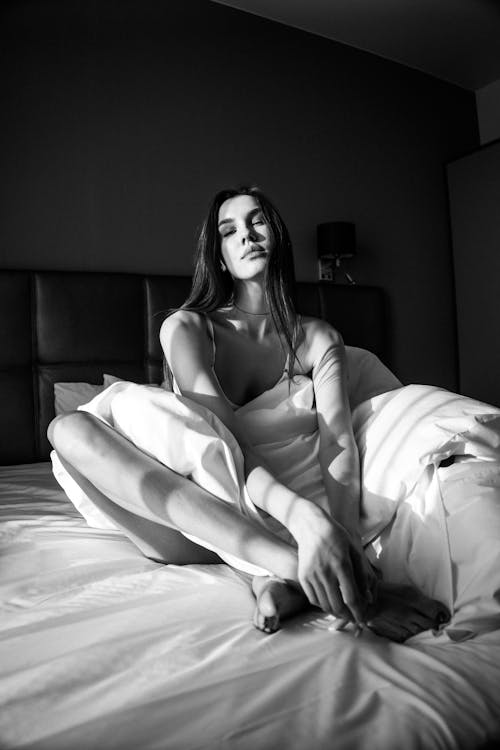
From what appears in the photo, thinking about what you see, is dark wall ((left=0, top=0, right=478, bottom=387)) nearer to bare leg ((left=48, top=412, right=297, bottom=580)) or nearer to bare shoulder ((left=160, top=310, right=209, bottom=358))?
bare shoulder ((left=160, top=310, right=209, bottom=358))

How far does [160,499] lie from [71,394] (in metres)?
1.41

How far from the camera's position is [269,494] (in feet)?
3.27

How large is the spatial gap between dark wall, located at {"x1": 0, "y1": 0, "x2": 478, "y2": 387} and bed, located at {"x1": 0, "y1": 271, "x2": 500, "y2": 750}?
1.80 meters

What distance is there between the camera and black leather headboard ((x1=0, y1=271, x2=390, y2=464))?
232cm

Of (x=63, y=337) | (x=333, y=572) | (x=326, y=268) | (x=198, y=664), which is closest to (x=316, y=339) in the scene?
(x=333, y=572)

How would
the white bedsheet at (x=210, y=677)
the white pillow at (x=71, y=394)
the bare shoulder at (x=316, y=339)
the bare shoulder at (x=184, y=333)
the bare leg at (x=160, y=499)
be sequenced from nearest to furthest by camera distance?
the white bedsheet at (x=210, y=677), the bare leg at (x=160, y=499), the bare shoulder at (x=184, y=333), the bare shoulder at (x=316, y=339), the white pillow at (x=71, y=394)

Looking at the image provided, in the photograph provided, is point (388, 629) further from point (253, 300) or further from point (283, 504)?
point (253, 300)

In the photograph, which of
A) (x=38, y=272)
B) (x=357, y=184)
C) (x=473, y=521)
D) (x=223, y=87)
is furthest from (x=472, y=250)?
(x=473, y=521)

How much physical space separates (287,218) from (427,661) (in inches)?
111

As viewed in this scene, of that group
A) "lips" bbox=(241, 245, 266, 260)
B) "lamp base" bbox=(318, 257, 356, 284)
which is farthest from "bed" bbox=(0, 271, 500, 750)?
"lamp base" bbox=(318, 257, 356, 284)

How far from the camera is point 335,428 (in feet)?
4.25

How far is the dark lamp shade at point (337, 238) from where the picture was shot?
3107 millimetres

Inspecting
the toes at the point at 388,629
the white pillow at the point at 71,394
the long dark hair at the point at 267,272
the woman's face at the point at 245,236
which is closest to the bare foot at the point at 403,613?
the toes at the point at 388,629

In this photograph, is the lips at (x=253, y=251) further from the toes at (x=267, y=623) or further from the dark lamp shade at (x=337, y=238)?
the dark lamp shade at (x=337, y=238)
